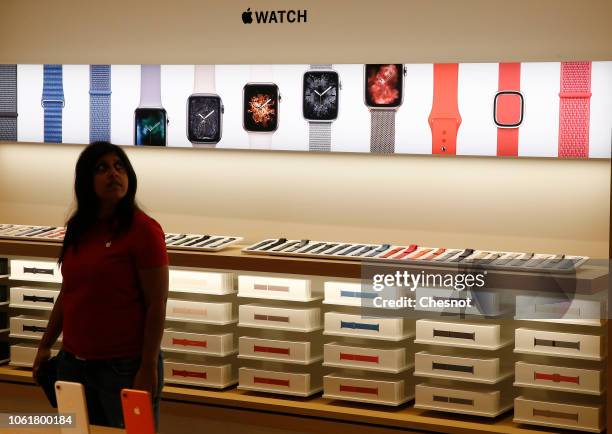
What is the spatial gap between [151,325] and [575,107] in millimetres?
2194

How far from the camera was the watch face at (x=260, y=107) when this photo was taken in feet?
A: 17.2

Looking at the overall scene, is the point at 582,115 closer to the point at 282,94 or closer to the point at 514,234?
the point at 514,234

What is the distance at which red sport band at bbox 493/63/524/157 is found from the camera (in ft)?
15.6

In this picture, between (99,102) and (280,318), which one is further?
(99,102)

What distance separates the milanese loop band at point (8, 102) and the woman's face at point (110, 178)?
240 centimetres

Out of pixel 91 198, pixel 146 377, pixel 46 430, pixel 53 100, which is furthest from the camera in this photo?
pixel 53 100

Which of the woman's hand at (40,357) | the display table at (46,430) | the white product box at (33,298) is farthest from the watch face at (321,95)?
the display table at (46,430)

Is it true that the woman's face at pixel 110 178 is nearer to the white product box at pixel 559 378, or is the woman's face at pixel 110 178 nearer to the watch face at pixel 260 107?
the watch face at pixel 260 107

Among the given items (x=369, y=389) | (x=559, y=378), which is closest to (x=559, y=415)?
(x=559, y=378)

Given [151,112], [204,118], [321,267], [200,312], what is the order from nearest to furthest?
1. [321,267]
2. [200,312]
3. [204,118]
4. [151,112]

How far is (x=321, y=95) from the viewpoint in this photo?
5113 mm

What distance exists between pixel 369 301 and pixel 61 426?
2.24 meters

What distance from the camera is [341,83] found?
5078mm

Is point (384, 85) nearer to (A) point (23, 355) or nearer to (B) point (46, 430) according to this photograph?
(A) point (23, 355)
